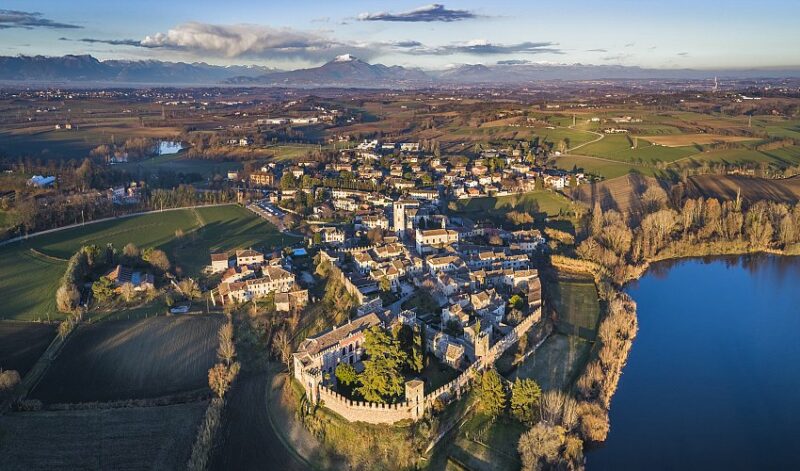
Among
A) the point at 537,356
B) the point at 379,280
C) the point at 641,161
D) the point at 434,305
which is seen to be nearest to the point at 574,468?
the point at 537,356

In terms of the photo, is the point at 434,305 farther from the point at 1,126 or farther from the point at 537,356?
the point at 1,126

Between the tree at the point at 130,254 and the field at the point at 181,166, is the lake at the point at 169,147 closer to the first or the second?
the field at the point at 181,166

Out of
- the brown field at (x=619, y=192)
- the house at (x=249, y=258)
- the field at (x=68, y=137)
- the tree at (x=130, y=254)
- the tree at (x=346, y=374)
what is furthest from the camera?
the field at (x=68, y=137)

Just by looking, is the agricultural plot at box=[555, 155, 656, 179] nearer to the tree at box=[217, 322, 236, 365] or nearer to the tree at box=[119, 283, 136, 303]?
the tree at box=[217, 322, 236, 365]

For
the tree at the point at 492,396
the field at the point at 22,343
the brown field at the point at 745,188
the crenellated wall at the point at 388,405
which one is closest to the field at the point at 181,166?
the field at the point at 22,343

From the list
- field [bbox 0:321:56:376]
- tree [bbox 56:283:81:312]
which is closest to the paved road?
field [bbox 0:321:56:376]

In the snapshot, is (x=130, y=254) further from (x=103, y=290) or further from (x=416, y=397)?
(x=416, y=397)
